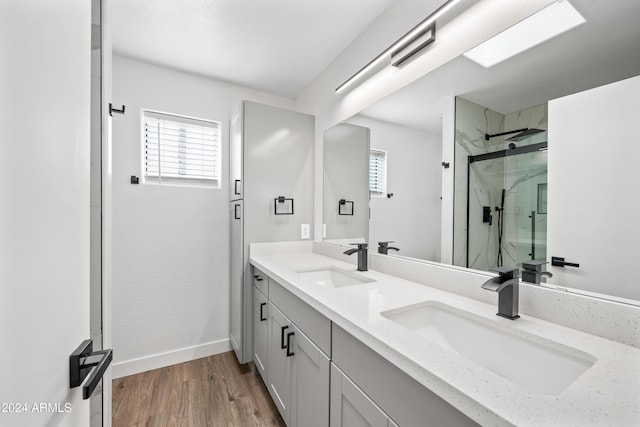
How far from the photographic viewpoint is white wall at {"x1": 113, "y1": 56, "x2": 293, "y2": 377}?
2.05m

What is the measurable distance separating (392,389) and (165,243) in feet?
6.99

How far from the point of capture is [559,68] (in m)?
0.87

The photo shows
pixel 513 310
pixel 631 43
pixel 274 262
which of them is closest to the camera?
pixel 631 43

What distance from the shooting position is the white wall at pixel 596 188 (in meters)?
0.73

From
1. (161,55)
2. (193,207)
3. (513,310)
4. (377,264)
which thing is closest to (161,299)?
(193,207)

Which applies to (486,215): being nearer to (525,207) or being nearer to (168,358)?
(525,207)

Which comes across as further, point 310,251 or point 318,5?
point 310,251

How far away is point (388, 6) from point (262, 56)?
0.98 m

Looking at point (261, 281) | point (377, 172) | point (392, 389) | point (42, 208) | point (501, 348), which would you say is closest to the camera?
point (42, 208)

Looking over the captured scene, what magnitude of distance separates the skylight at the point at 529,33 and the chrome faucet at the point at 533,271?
2.52ft

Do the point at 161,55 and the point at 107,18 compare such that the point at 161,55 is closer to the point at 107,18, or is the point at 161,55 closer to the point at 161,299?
the point at 107,18

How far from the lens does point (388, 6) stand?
1.54m

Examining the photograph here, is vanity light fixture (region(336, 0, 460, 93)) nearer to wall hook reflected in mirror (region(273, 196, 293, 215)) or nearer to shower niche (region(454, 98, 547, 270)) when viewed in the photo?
shower niche (region(454, 98, 547, 270))

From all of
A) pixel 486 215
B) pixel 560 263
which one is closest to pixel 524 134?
pixel 486 215
